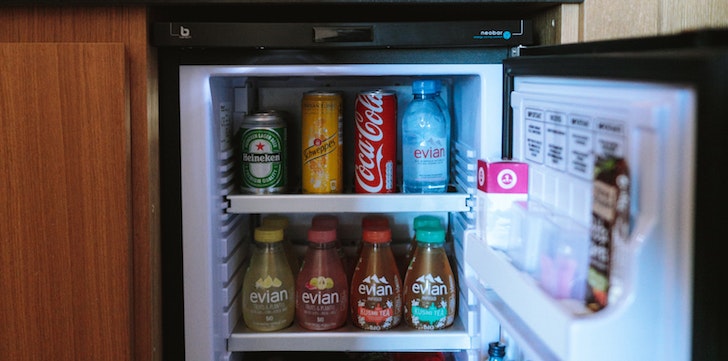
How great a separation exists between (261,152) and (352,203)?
22 cm

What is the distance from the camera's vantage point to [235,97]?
1691mm

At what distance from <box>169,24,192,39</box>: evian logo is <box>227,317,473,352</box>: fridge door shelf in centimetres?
62

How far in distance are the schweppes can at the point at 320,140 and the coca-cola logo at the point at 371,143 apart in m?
0.06

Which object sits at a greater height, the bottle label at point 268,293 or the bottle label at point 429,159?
the bottle label at point 429,159

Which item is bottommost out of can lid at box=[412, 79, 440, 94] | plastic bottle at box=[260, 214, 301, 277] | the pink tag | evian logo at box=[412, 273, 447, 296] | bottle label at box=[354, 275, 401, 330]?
bottle label at box=[354, 275, 401, 330]

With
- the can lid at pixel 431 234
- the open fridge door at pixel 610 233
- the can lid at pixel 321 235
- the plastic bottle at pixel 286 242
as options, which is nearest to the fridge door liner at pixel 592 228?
the open fridge door at pixel 610 233

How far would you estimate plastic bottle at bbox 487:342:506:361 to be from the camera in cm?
139

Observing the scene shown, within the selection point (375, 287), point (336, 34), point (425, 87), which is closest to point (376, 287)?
point (375, 287)

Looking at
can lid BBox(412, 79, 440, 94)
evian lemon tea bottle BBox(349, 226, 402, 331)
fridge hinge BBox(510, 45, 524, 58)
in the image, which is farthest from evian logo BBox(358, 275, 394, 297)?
fridge hinge BBox(510, 45, 524, 58)

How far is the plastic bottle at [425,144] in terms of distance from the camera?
151cm

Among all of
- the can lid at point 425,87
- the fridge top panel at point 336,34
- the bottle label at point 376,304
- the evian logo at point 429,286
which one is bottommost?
the bottle label at point 376,304

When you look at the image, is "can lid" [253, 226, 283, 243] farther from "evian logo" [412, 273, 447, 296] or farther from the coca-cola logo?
"evian logo" [412, 273, 447, 296]

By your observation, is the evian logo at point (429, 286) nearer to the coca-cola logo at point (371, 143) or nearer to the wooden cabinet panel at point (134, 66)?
the coca-cola logo at point (371, 143)

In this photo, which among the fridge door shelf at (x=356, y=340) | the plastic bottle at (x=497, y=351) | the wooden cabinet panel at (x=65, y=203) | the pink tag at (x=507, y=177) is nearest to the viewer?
the pink tag at (x=507, y=177)
